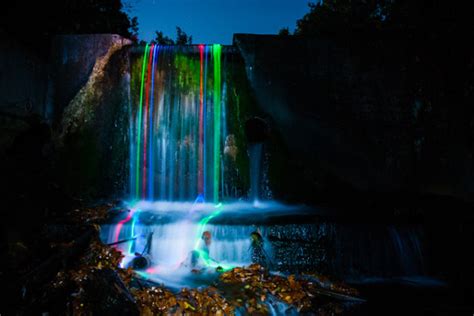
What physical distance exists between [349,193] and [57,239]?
6.37 metres

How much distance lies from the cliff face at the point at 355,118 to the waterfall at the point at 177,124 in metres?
1.33

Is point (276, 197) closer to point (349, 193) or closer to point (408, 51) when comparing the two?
point (349, 193)

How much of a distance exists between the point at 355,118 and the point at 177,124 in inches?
194

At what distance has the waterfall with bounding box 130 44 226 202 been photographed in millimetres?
7773

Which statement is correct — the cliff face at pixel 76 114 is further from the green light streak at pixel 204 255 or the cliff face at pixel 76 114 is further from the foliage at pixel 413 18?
the foliage at pixel 413 18

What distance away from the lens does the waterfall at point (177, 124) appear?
777 centimetres

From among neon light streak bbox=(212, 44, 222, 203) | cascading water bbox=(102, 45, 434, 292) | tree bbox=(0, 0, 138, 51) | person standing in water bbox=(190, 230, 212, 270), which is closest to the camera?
person standing in water bbox=(190, 230, 212, 270)

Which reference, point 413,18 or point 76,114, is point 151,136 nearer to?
point 76,114

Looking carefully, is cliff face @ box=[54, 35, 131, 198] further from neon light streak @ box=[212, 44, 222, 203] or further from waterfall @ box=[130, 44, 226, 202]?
neon light streak @ box=[212, 44, 222, 203]

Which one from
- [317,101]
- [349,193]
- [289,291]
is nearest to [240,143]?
[317,101]

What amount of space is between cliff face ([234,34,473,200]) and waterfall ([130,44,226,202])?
1.33m

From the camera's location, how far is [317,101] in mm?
7270

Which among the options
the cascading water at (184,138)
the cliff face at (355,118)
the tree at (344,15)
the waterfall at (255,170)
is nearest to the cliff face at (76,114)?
the cascading water at (184,138)

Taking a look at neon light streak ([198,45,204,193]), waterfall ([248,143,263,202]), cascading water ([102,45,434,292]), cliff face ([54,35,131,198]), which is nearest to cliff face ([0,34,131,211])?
cliff face ([54,35,131,198])
